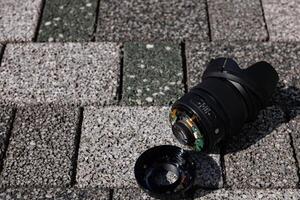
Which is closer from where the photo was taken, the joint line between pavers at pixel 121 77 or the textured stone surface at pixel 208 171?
the textured stone surface at pixel 208 171

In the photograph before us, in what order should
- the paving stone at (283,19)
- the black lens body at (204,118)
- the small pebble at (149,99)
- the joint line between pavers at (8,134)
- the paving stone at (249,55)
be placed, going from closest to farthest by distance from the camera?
1. the black lens body at (204,118)
2. the joint line between pavers at (8,134)
3. the small pebble at (149,99)
4. the paving stone at (249,55)
5. the paving stone at (283,19)

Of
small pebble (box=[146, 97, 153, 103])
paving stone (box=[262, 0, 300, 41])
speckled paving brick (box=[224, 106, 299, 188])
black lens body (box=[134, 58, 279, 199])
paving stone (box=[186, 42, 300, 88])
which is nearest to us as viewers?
black lens body (box=[134, 58, 279, 199])

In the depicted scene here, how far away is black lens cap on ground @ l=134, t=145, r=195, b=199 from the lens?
9.52 ft

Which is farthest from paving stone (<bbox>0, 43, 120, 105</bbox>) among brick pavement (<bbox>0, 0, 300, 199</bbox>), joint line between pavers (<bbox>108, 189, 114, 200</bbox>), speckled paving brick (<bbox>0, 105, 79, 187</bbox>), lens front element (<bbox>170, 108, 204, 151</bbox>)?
joint line between pavers (<bbox>108, 189, 114, 200</bbox>)

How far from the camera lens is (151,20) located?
3.94m

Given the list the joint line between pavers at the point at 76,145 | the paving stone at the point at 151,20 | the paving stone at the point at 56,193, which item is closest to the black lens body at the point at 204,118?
the paving stone at the point at 56,193

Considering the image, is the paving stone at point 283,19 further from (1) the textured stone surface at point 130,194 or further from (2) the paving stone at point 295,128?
(1) the textured stone surface at point 130,194

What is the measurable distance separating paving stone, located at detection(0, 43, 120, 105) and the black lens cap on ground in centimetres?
53

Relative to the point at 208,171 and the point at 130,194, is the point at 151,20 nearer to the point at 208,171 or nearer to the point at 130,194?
the point at 208,171

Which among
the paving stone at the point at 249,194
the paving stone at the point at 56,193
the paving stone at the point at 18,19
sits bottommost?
the paving stone at the point at 249,194

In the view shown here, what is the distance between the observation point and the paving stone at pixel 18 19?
12.5 ft

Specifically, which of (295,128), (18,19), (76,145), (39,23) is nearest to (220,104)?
(295,128)

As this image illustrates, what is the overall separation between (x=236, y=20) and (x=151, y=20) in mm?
559

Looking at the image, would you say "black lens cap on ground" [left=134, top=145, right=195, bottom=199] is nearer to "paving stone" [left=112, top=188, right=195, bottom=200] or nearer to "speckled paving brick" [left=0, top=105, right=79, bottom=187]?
"paving stone" [left=112, top=188, right=195, bottom=200]
